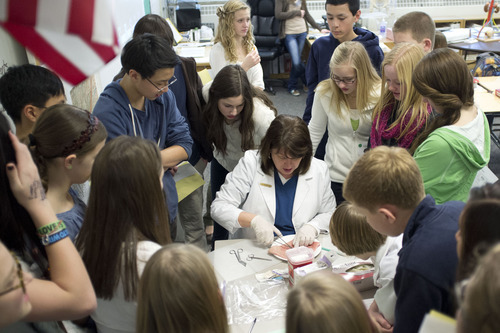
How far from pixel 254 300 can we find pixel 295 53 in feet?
15.9

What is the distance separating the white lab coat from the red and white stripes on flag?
51.9 inches

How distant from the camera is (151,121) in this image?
1.99 metres

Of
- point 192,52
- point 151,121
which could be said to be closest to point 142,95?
point 151,121

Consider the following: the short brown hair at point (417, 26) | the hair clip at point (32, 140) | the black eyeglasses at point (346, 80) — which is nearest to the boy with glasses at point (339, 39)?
the short brown hair at point (417, 26)

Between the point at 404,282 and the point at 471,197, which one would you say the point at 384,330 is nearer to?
the point at 404,282

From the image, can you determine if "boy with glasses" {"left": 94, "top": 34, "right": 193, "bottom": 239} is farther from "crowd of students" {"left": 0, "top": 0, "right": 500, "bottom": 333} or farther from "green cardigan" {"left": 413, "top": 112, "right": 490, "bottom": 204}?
"green cardigan" {"left": 413, "top": 112, "right": 490, "bottom": 204}

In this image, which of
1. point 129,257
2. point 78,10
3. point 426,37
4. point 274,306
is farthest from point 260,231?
point 426,37

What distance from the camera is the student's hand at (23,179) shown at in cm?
101

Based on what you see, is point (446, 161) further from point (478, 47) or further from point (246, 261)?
point (478, 47)

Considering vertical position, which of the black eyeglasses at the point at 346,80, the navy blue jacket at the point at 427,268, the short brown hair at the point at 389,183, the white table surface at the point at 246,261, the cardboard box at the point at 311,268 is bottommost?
the white table surface at the point at 246,261

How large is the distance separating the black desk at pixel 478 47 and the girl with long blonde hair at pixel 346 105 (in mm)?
3213

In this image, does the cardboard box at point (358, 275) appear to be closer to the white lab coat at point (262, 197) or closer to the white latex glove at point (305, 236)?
the white latex glove at point (305, 236)

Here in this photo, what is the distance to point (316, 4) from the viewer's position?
→ 22.2ft

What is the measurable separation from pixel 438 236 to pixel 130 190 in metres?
0.81
